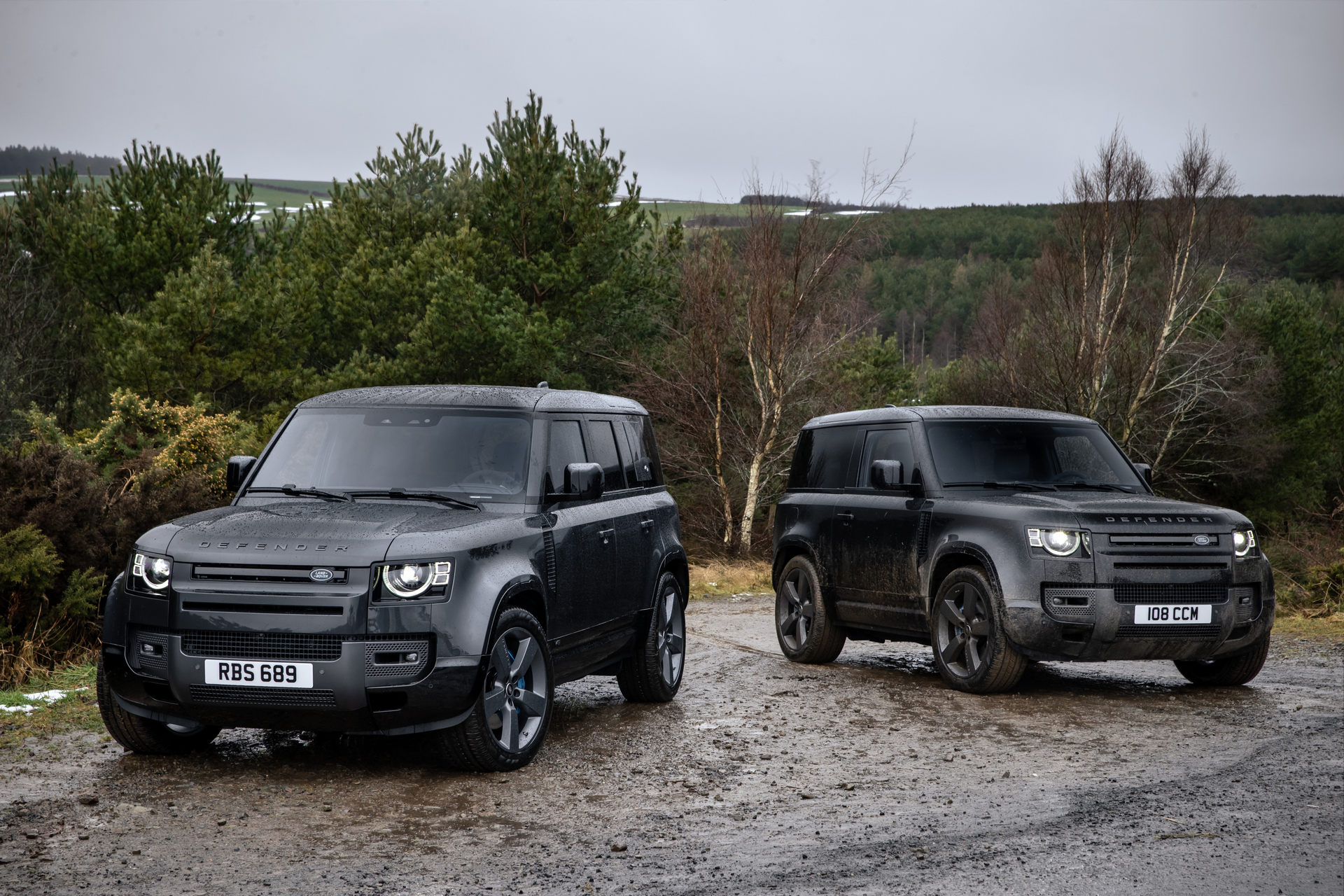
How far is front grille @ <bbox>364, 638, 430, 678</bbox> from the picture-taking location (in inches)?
237

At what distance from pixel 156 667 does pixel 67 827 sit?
96 centimetres

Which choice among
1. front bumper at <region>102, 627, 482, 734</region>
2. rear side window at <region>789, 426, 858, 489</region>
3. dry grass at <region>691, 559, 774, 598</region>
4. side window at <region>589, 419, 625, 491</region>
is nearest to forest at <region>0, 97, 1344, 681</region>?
dry grass at <region>691, 559, 774, 598</region>

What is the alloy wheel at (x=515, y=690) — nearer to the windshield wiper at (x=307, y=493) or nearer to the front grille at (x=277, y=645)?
the front grille at (x=277, y=645)

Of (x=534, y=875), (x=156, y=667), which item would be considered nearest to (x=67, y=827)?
(x=156, y=667)

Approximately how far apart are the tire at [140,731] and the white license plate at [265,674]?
3.09 ft

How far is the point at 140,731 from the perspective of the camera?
22.1ft

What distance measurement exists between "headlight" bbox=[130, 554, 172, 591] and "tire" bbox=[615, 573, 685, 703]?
3.53 meters

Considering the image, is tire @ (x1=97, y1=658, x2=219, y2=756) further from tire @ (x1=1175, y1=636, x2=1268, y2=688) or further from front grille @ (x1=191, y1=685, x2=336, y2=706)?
tire @ (x1=1175, y1=636, x2=1268, y2=688)

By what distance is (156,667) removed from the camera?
6.20 metres

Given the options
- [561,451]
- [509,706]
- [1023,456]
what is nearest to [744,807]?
[509,706]

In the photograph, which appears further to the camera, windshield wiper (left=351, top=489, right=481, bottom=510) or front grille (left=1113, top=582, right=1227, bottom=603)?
front grille (left=1113, top=582, right=1227, bottom=603)

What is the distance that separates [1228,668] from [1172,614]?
130 centimetres

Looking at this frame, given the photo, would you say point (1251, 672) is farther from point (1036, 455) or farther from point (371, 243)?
point (371, 243)

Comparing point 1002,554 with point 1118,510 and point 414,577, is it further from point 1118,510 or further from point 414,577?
point 414,577
